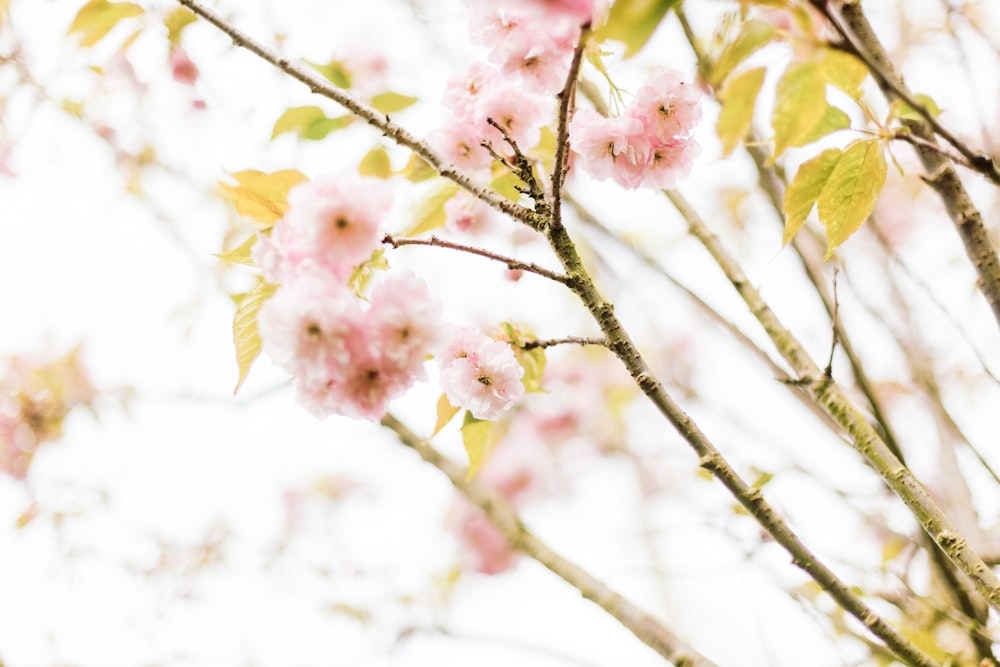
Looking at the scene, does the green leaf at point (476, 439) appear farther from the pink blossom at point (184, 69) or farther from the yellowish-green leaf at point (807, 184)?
the pink blossom at point (184, 69)

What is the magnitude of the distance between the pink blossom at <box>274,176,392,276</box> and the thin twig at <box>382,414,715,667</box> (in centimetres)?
46

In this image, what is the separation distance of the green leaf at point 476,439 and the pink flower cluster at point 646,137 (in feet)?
1.24

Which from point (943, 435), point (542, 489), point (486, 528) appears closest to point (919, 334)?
point (943, 435)

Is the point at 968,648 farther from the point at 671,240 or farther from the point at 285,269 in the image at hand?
the point at 671,240

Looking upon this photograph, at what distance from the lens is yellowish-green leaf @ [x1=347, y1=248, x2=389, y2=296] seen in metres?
0.71

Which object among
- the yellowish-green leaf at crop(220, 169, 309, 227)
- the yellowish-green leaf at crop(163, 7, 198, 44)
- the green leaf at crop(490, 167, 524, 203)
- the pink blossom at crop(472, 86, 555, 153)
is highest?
the yellowish-green leaf at crop(163, 7, 198, 44)

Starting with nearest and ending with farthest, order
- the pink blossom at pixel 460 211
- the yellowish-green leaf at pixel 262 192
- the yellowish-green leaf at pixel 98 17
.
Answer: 1. the yellowish-green leaf at pixel 262 192
2. the yellowish-green leaf at pixel 98 17
3. the pink blossom at pixel 460 211

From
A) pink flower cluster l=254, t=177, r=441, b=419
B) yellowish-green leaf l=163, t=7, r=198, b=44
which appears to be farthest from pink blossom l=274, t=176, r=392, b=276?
yellowish-green leaf l=163, t=7, r=198, b=44

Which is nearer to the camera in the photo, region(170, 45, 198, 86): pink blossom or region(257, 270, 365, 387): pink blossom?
Result: region(257, 270, 365, 387): pink blossom

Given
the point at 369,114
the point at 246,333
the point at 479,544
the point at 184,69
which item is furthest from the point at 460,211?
the point at 479,544

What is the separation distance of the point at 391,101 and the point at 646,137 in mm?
414

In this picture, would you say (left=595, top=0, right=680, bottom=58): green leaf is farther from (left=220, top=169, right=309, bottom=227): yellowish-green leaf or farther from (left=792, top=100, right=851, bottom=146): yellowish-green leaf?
(left=220, top=169, right=309, bottom=227): yellowish-green leaf

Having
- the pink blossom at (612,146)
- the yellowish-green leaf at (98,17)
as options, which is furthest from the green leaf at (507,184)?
the yellowish-green leaf at (98,17)

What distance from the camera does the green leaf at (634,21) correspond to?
417 mm
